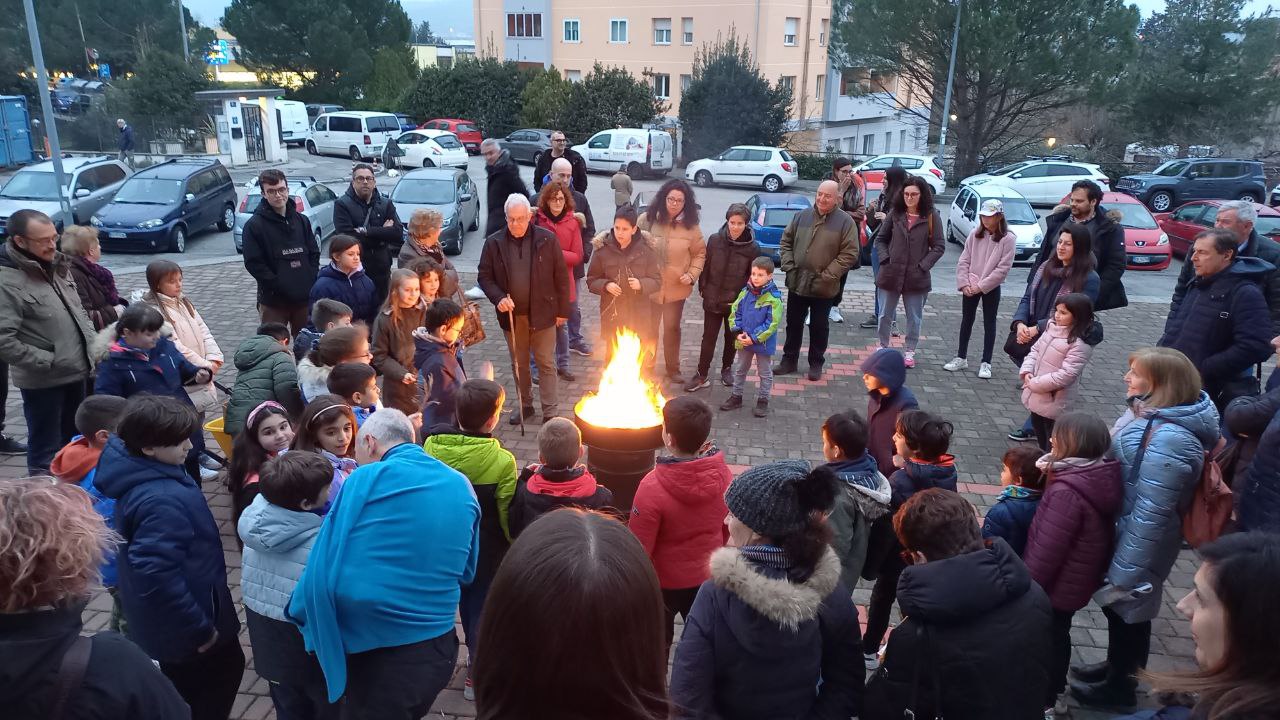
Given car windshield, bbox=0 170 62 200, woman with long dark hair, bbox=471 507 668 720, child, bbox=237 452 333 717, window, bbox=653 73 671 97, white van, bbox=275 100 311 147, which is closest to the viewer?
woman with long dark hair, bbox=471 507 668 720

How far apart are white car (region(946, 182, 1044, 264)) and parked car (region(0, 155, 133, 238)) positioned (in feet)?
58.2

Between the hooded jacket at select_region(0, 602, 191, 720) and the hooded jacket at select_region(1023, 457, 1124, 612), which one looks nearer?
the hooded jacket at select_region(0, 602, 191, 720)

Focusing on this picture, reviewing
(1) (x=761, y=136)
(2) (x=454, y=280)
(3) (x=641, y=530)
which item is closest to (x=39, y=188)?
(2) (x=454, y=280)

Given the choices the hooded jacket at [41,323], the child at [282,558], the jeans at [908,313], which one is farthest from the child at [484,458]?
the jeans at [908,313]

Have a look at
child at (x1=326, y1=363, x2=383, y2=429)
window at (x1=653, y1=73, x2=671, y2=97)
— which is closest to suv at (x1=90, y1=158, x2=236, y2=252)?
child at (x1=326, y1=363, x2=383, y2=429)

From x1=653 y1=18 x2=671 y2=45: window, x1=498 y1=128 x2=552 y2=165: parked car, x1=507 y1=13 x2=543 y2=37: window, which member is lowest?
x1=498 y1=128 x2=552 y2=165: parked car

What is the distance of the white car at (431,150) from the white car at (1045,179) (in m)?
18.1

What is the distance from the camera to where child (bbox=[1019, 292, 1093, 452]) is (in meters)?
6.20

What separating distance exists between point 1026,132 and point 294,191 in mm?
38420

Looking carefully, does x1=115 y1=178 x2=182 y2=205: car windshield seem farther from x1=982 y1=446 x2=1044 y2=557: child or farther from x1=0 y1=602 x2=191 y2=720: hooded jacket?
x1=982 y1=446 x2=1044 y2=557: child

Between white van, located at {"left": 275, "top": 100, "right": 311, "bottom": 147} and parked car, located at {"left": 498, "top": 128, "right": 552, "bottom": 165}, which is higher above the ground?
white van, located at {"left": 275, "top": 100, "right": 311, "bottom": 147}

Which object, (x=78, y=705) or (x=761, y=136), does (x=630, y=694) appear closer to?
(x=78, y=705)

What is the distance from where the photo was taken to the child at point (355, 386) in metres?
4.49

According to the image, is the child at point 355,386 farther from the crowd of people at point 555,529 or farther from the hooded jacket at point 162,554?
the hooded jacket at point 162,554
